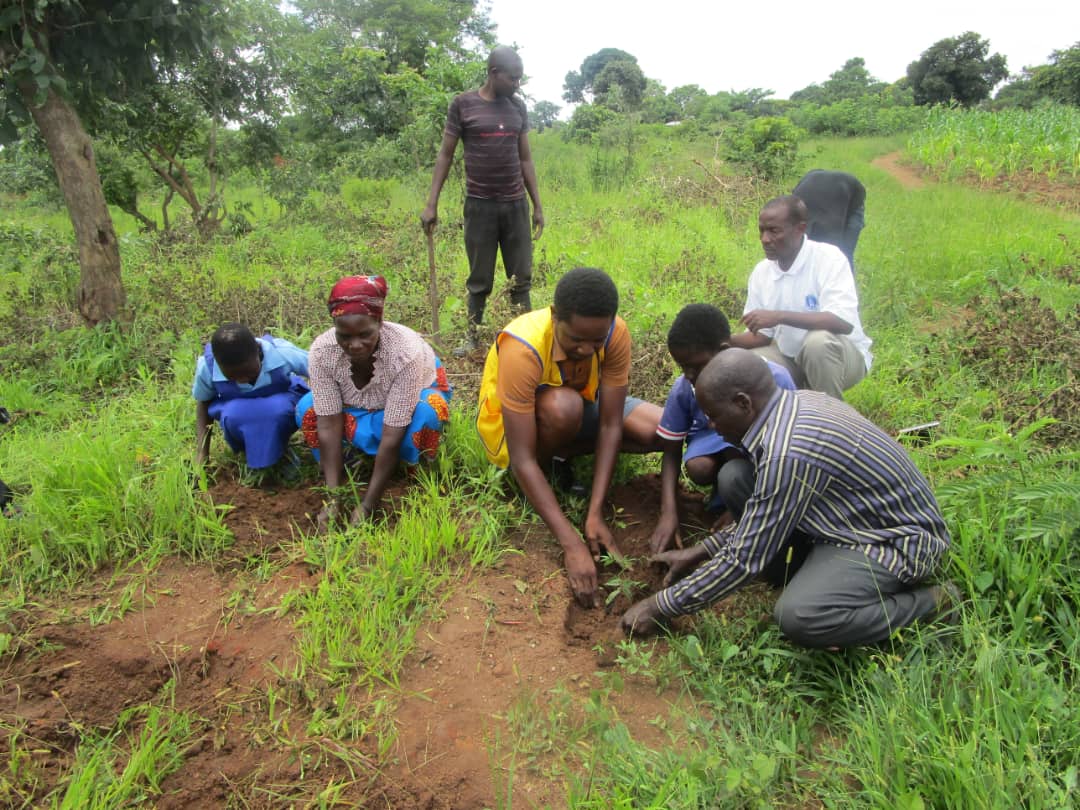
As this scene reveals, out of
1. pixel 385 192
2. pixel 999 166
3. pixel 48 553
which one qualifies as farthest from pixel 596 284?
pixel 999 166

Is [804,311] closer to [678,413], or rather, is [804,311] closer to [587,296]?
[678,413]

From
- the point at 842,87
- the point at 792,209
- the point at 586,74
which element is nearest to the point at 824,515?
the point at 792,209

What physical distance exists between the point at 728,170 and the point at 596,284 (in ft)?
34.7

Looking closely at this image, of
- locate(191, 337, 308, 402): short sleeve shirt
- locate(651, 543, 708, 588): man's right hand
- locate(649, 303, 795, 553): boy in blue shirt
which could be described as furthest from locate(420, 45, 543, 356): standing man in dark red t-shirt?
locate(651, 543, 708, 588): man's right hand

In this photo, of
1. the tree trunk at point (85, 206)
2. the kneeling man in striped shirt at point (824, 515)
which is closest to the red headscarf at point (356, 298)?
the kneeling man in striped shirt at point (824, 515)

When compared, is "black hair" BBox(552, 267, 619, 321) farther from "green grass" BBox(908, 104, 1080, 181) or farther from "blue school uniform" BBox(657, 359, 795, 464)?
"green grass" BBox(908, 104, 1080, 181)

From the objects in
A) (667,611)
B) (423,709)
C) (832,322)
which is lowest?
(423,709)

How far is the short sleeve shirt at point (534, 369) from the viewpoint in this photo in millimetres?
2604

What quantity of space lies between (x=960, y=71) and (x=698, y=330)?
42.7 meters

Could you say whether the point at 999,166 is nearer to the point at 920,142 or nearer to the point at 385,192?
the point at 920,142

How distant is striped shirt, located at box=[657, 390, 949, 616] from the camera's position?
194cm

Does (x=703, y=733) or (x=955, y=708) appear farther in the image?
(x=703, y=733)

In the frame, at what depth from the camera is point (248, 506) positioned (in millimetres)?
3043

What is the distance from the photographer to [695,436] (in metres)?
2.89
